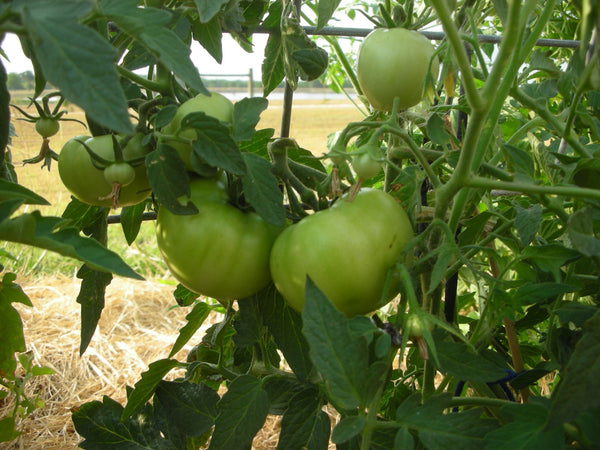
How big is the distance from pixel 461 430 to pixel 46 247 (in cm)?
28

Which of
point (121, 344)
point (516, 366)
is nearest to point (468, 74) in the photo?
point (516, 366)

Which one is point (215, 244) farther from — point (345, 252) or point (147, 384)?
point (147, 384)

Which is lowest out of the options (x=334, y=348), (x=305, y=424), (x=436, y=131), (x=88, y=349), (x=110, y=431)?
(x=88, y=349)

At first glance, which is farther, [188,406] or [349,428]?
[188,406]

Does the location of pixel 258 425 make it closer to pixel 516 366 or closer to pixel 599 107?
pixel 516 366

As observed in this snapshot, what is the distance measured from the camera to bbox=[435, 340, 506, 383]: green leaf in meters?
0.35

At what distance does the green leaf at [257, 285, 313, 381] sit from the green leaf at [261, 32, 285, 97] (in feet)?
0.76

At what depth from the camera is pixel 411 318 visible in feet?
1.11

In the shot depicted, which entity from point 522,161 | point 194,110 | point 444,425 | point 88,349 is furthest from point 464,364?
point 88,349

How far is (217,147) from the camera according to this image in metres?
0.36

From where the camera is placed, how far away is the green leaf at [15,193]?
318mm

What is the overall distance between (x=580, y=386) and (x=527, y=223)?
161mm

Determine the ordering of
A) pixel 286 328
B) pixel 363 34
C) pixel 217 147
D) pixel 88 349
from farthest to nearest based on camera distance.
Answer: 1. pixel 88 349
2. pixel 363 34
3. pixel 286 328
4. pixel 217 147

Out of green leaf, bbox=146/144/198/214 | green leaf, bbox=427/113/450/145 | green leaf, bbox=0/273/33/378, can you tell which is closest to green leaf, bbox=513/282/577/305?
green leaf, bbox=427/113/450/145
